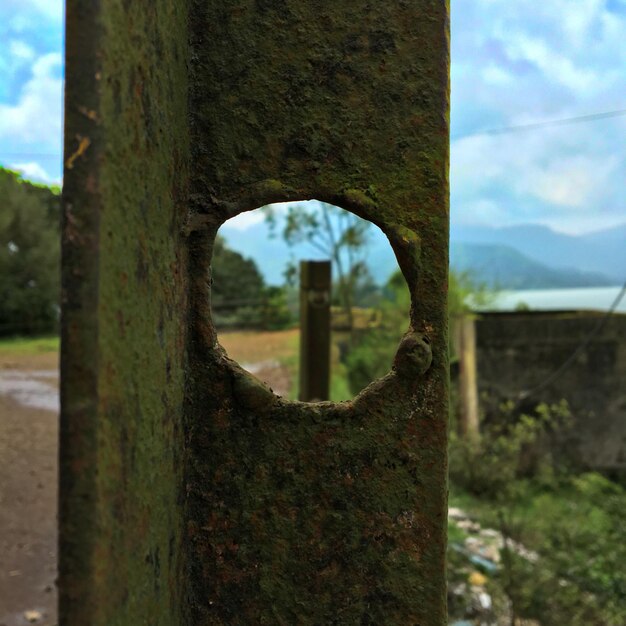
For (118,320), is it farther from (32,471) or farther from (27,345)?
(27,345)

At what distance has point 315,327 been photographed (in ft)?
15.3

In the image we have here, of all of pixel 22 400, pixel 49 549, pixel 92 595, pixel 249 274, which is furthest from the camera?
pixel 249 274

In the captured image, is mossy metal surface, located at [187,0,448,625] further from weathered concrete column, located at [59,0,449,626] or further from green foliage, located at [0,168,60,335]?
green foliage, located at [0,168,60,335]

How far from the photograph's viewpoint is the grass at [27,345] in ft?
55.0

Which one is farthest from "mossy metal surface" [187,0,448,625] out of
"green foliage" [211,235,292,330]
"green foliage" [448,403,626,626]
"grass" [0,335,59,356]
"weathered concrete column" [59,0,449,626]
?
"grass" [0,335,59,356]

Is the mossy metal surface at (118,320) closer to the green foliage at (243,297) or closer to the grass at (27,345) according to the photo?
the green foliage at (243,297)

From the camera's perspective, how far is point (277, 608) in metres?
0.95

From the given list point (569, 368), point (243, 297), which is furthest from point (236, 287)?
point (569, 368)

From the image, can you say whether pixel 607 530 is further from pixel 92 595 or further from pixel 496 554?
pixel 92 595

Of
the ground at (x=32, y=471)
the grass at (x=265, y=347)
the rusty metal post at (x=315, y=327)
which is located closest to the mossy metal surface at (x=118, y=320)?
the ground at (x=32, y=471)

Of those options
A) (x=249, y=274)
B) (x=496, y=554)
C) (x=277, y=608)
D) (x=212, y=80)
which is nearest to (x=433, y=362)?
(x=277, y=608)

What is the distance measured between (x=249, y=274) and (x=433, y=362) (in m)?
16.3

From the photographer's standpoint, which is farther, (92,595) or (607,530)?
(607,530)

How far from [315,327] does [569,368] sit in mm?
3860
